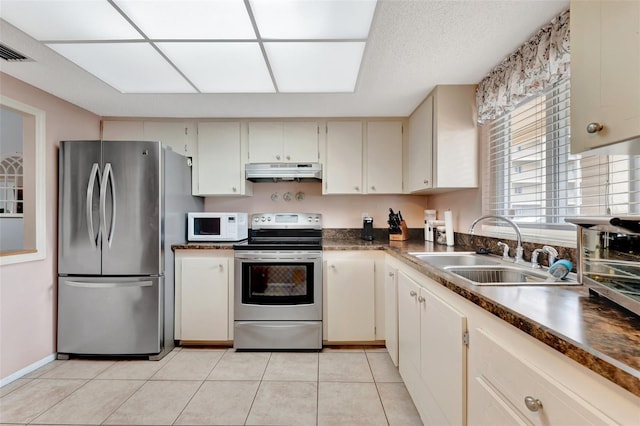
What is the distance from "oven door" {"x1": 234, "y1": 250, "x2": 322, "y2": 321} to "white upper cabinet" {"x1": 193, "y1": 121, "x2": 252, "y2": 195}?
0.80 meters

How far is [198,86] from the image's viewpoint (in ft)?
7.37

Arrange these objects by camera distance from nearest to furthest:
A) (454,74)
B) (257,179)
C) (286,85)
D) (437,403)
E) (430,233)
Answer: (437,403), (454,74), (286,85), (430,233), (257,179)

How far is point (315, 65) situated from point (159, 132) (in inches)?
75.0

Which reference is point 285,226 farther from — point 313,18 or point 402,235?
point 313,18

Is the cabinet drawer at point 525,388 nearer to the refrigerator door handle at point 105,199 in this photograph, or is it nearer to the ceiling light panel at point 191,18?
the ceiling light panel at point 191,18

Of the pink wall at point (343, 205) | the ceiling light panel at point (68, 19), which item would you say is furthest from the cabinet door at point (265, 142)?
the ceiling light panel at point (68, 19)

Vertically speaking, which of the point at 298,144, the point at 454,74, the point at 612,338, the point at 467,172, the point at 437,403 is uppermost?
the point at 454,74

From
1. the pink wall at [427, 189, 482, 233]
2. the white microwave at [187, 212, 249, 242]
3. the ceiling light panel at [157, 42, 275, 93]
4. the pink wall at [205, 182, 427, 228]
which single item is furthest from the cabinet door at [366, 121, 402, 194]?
the white microwave at [187, 212, 249, 242]

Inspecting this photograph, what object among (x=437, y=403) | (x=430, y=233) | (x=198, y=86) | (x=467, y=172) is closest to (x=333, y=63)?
(x=198, y=86)

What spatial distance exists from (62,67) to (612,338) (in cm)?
302

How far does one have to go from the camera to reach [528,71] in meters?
1.60

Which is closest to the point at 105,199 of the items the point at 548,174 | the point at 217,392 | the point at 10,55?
the point at 10,55

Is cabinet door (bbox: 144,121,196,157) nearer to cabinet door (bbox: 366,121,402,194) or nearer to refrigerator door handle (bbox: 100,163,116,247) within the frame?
refrigerator door handle (bbox: 100,163,116,247)

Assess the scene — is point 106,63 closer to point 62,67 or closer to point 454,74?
point 62,67
